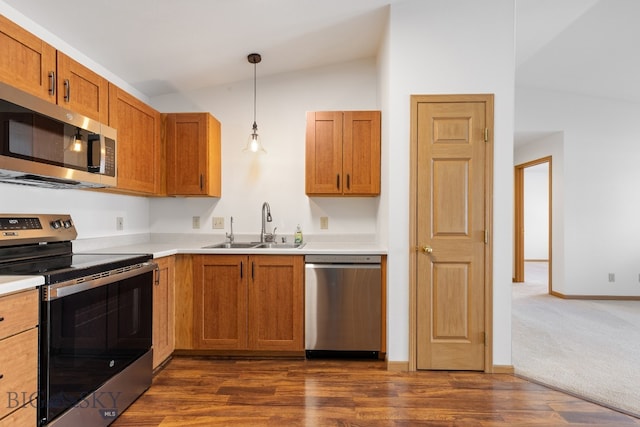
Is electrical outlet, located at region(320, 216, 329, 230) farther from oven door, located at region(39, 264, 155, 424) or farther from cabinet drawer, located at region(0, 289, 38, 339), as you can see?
cabinet drawer, located at region(0, 289, 38, 339)

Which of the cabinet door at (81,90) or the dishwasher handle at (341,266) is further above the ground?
the cabinet door at (81,90)

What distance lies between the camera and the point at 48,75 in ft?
5.91

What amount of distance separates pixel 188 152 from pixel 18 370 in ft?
6.63

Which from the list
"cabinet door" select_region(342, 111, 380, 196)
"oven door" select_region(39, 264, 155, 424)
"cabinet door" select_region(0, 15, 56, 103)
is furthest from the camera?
"cabinet door" select_region(342, 111, 380, 196)

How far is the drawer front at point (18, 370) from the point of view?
125 cm

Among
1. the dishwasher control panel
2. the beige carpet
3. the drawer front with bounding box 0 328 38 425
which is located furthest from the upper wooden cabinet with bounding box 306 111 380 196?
the drawer front with bounding box 0 328 38 425

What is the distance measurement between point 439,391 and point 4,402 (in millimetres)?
2256

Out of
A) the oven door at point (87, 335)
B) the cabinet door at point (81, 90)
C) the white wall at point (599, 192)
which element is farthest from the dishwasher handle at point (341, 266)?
the white wall at point (599, 192)

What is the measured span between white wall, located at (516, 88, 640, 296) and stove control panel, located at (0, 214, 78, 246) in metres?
5.61

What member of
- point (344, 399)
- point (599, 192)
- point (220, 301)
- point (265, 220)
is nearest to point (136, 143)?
point (265, 220)

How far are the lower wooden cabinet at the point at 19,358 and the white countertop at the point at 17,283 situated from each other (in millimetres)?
28

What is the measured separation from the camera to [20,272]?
1451 mm

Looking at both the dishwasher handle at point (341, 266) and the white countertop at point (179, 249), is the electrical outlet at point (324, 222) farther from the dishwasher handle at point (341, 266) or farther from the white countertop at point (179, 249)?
the dishwasher handle at point (341, 266)

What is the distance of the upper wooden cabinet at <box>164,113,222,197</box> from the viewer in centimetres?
295
